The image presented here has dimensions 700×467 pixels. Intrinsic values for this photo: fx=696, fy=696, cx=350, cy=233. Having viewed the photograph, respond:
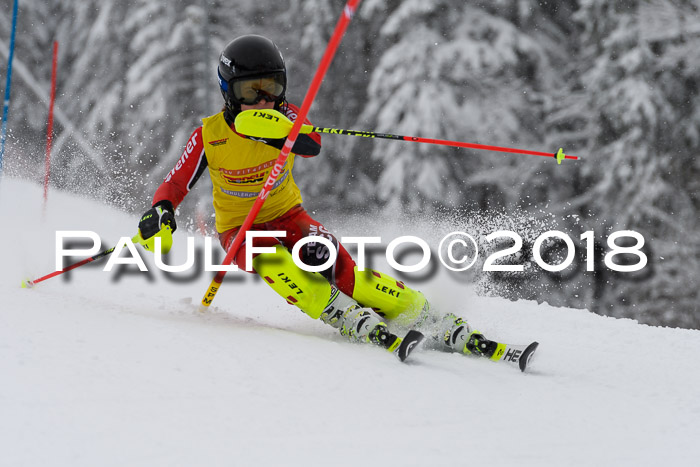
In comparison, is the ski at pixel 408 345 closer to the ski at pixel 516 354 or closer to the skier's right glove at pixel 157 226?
the ski at pixel 516 354

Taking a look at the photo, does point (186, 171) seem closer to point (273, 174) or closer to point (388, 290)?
point (273, 174)

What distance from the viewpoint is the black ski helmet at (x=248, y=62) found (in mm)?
3875

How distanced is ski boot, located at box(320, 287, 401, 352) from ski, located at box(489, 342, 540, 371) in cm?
57

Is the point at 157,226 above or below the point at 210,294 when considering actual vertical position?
above

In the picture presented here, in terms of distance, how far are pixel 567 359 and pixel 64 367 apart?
277cm

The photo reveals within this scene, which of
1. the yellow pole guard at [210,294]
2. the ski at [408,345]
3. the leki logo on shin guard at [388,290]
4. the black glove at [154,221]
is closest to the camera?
the ski at [408,345]

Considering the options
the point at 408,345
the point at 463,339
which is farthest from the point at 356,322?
the point at 463,339

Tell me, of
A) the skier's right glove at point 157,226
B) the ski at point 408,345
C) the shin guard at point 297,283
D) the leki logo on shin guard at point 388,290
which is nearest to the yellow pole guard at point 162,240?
the skier's right glove at point 157,226

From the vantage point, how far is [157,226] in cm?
379

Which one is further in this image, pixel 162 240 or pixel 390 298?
pixel 390 298

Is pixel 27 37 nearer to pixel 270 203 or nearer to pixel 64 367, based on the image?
pixel 270 203

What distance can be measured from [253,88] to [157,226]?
3.08ft

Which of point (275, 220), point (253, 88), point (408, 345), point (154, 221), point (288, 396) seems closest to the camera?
point (288, 396)

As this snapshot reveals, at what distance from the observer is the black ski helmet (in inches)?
153
